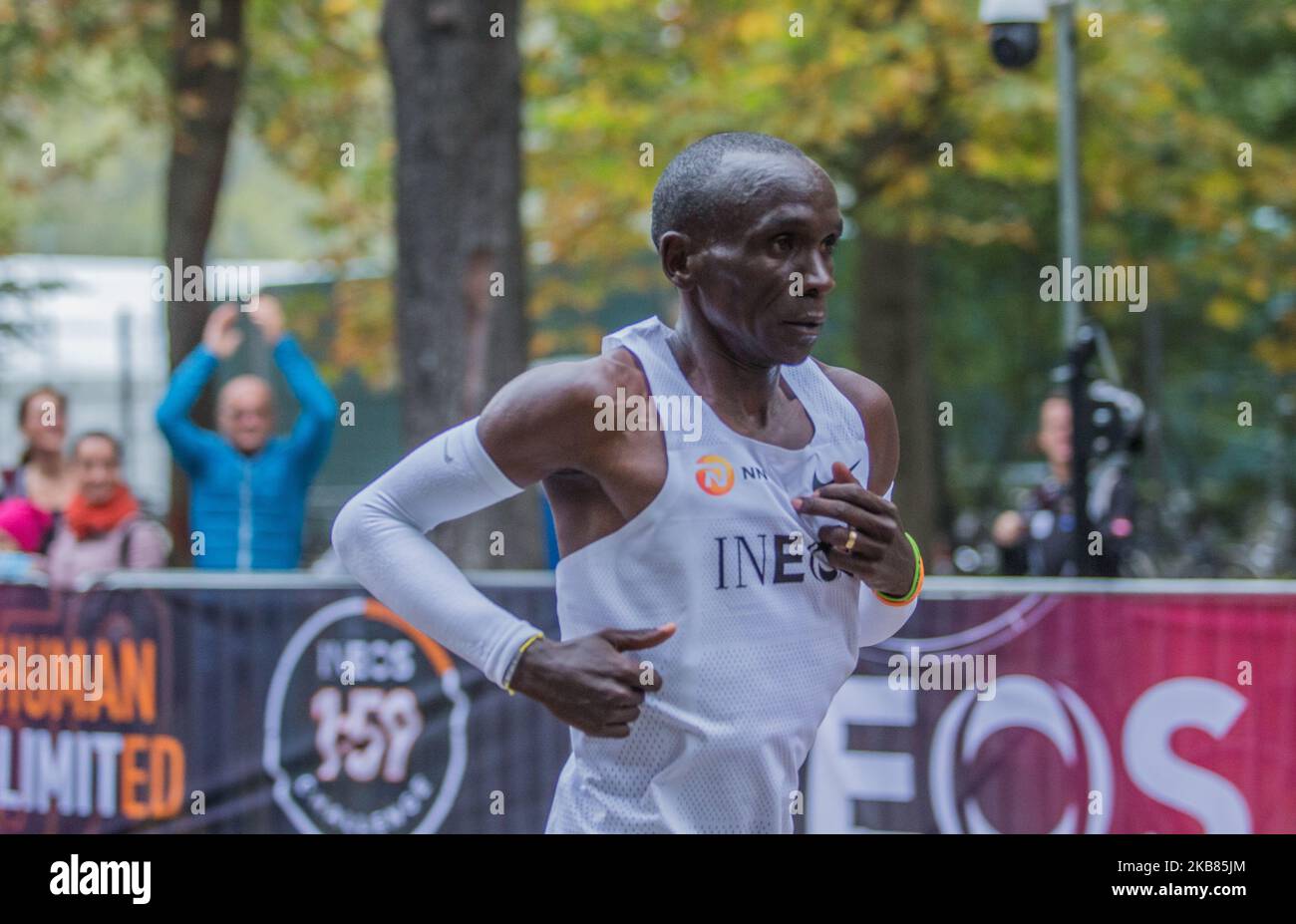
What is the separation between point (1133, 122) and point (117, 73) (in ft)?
31.8

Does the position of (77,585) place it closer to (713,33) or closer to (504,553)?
(504,553)

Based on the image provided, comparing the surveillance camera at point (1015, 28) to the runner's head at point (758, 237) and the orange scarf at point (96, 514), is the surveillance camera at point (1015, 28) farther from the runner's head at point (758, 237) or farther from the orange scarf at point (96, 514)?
the runner's head at point (758, 237)

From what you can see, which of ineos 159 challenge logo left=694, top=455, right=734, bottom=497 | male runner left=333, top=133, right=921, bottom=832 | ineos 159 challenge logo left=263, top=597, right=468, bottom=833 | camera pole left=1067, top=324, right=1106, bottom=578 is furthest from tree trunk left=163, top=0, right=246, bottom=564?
ineos 159 challenge logo left=694, top=455, right=734, bottom=497

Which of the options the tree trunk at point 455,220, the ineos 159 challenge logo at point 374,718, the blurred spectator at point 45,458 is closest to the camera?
the ineos 159 challenge logo at point 374,718

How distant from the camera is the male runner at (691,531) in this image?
9.38ft

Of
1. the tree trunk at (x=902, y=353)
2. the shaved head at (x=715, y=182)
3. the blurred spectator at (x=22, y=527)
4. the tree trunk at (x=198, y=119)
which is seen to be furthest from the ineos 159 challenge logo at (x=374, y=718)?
the tree trunk at (x=902, y=353)

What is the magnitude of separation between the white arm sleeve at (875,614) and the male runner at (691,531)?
183 mm

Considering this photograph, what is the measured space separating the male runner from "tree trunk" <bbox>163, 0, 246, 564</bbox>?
10.8 m

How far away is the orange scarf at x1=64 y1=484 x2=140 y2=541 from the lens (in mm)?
7906

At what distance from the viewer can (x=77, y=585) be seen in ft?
24.7

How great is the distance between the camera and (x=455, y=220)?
8.63 metres

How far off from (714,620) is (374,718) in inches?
182

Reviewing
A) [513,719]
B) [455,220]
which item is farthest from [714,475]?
[455,220]
